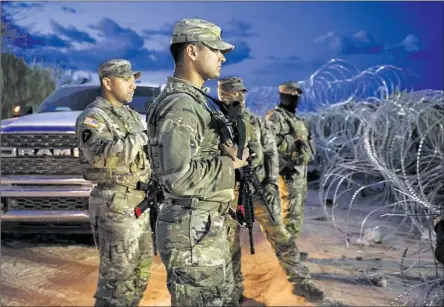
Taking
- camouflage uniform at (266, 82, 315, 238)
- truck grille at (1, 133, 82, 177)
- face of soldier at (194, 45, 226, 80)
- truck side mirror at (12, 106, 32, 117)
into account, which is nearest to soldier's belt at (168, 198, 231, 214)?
face of soldier at (194, 45, 226, 80)

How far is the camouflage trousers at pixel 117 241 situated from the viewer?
3500mm

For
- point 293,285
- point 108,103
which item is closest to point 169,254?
point 108,103

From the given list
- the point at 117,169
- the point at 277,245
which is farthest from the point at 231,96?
the point at 277,245

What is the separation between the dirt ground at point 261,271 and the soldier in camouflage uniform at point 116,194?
0.96 meters

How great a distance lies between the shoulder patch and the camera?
3.44 m

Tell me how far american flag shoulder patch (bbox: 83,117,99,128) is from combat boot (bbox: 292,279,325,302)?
222cm

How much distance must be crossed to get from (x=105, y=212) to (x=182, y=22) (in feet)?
5.47

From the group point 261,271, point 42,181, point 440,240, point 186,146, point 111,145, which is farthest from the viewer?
point 42,181

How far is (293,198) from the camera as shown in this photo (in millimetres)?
5543

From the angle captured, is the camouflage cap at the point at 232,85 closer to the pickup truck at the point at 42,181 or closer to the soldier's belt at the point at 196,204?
the soldier's belt at the point at 196,204

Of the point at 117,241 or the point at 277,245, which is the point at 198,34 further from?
the point at 277,245

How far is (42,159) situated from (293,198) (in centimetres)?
282

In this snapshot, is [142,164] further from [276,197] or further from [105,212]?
[276,197]

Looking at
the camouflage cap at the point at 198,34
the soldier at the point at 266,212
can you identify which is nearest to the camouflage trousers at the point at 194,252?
the camouflage cap at the point at 198,34
